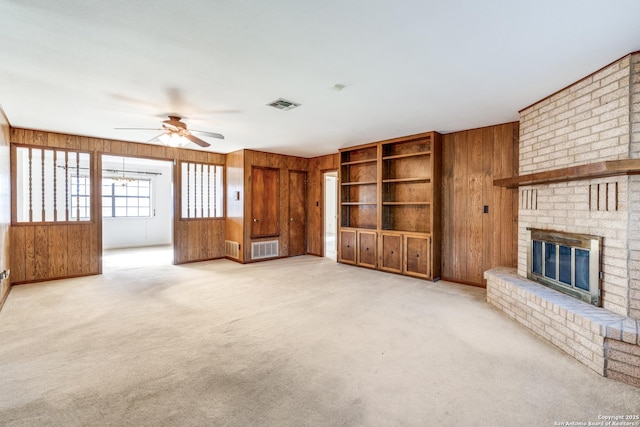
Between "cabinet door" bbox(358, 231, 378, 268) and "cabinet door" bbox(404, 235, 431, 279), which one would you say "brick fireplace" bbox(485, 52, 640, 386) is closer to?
"cabinet door" bbox(404, 235, 431, 279)

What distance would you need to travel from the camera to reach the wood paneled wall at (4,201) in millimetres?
3939

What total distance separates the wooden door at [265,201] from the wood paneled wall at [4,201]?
151 inches

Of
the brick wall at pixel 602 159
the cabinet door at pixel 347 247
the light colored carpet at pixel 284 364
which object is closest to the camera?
the light colored carpet at pixel 284 364

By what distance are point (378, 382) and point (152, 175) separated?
30.5ft

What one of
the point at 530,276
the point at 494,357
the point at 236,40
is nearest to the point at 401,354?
the point at 494,357

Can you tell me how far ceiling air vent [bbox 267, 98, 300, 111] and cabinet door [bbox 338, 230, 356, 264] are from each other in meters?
3.21

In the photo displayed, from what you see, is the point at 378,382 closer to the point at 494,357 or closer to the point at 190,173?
the point at 494,357

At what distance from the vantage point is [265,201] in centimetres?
696

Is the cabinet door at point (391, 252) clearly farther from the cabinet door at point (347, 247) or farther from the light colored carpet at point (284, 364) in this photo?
the light colored carpet at point (284, 364)

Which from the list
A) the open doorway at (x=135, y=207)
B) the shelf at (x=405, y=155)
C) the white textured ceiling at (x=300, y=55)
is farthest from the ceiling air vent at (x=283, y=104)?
the open doorway at (x=135, y=207)

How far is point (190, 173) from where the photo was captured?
7.30 metres

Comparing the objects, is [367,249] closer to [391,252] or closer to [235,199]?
[391,252]

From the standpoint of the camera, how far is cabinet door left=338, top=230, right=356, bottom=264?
248 inches

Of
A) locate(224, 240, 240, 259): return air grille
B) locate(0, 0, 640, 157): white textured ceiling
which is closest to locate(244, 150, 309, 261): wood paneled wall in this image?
locate(224, 240, 240, 259): return air grille
